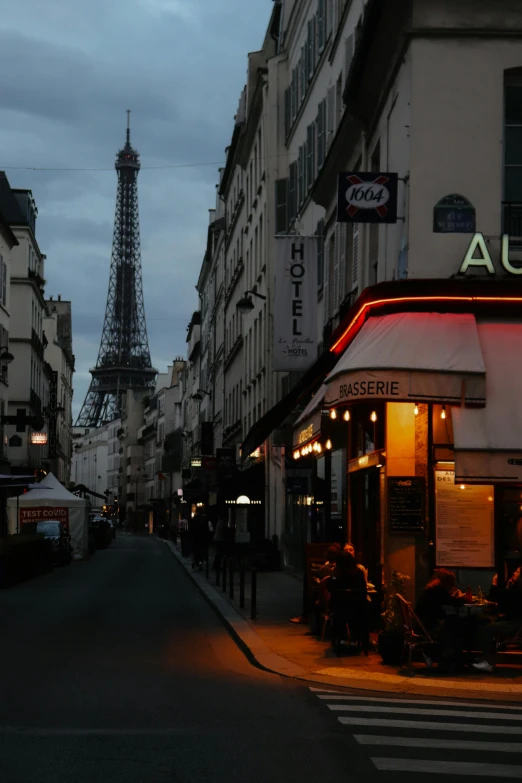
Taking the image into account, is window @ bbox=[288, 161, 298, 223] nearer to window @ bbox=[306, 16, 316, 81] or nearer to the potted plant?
window @ bbox=[306, 16, 316, 81]

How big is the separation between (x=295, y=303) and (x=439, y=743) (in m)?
18.5

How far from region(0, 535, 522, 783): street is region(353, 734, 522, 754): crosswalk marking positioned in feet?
0.05

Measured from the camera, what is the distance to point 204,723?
11.0 m

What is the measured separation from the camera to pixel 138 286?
196500mm

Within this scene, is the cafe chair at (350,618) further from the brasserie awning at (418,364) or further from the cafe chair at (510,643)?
the brasserie awning at (418,364)

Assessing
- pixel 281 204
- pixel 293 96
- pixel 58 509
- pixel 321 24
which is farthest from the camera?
pixel 58 509

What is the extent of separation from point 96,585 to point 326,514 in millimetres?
8314

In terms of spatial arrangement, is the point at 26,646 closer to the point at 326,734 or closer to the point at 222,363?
the point at 326,734

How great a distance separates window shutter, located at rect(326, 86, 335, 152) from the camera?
29281 mm

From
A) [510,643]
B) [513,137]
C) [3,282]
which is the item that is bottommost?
[510,643]

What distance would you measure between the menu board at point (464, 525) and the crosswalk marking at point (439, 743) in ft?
20.7

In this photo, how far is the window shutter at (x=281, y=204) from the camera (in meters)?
43.0

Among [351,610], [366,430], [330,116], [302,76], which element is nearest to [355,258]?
[366,430]

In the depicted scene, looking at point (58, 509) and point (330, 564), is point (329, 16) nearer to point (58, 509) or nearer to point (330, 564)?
point (330, 564)
